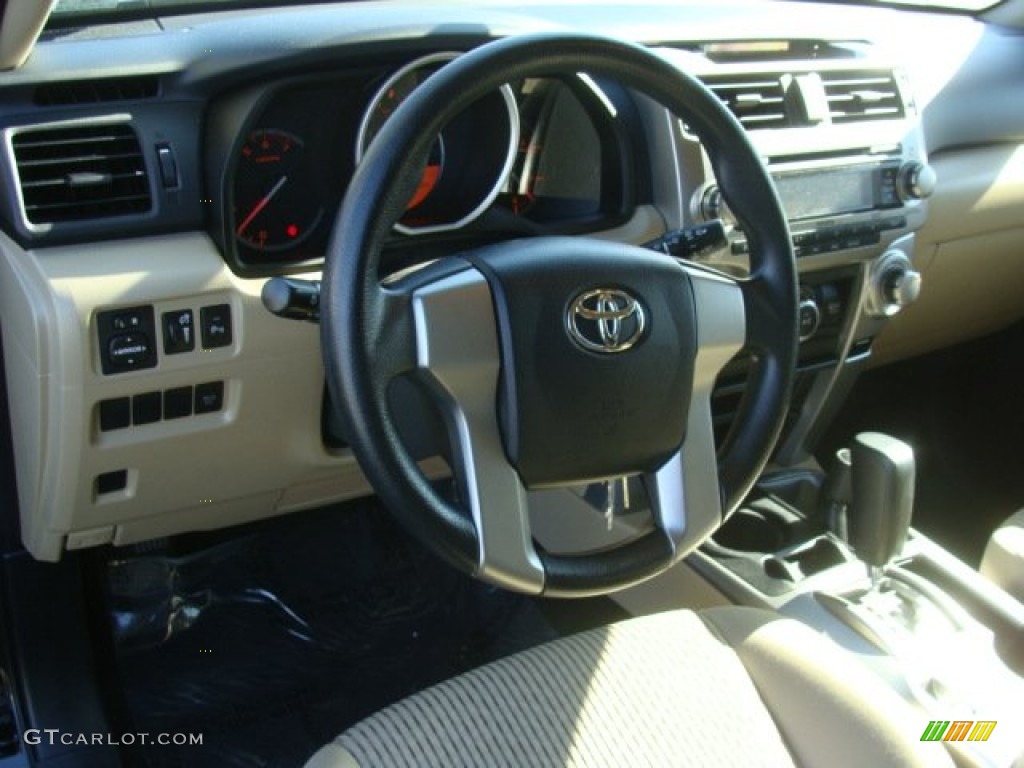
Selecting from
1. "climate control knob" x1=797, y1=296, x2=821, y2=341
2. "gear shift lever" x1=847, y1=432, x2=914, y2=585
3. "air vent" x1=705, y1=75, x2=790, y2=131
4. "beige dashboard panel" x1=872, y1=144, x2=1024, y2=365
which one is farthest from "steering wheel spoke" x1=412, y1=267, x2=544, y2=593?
"beige dashboard panel" x1=872, y1=144, x2=1024, y2=365

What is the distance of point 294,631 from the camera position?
2.25 m

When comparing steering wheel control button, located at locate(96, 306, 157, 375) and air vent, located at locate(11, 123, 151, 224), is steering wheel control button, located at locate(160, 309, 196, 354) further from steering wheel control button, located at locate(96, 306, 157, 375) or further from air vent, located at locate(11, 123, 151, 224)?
air vent, located at locate(11, 123, 151, 224)

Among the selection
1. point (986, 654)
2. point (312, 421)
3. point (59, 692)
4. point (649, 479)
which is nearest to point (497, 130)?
point (312, 421)

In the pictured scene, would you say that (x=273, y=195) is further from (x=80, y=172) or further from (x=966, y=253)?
(x=966, y=253)

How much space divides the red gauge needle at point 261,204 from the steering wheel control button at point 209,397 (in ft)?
0.63

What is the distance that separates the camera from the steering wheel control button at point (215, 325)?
1508mm

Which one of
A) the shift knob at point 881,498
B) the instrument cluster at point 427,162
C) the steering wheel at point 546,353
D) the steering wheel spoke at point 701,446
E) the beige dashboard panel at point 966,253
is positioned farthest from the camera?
the beige dashboard panel at point 966,253

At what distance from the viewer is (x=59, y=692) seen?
185 cm

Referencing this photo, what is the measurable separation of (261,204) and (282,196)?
0.03 m

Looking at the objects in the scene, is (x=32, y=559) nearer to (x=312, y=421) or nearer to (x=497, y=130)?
(x=312, y=421)

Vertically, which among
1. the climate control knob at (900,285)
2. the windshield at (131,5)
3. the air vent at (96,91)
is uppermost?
the windshield at (131,5)

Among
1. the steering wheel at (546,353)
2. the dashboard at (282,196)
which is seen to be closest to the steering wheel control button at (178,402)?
the dashboard at (282,196)

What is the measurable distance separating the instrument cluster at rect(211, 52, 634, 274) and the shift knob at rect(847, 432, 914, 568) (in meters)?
0.48

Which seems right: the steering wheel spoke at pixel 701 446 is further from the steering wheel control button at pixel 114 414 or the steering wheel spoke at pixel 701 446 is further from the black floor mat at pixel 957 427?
the black floor mat at pixel 957 427
